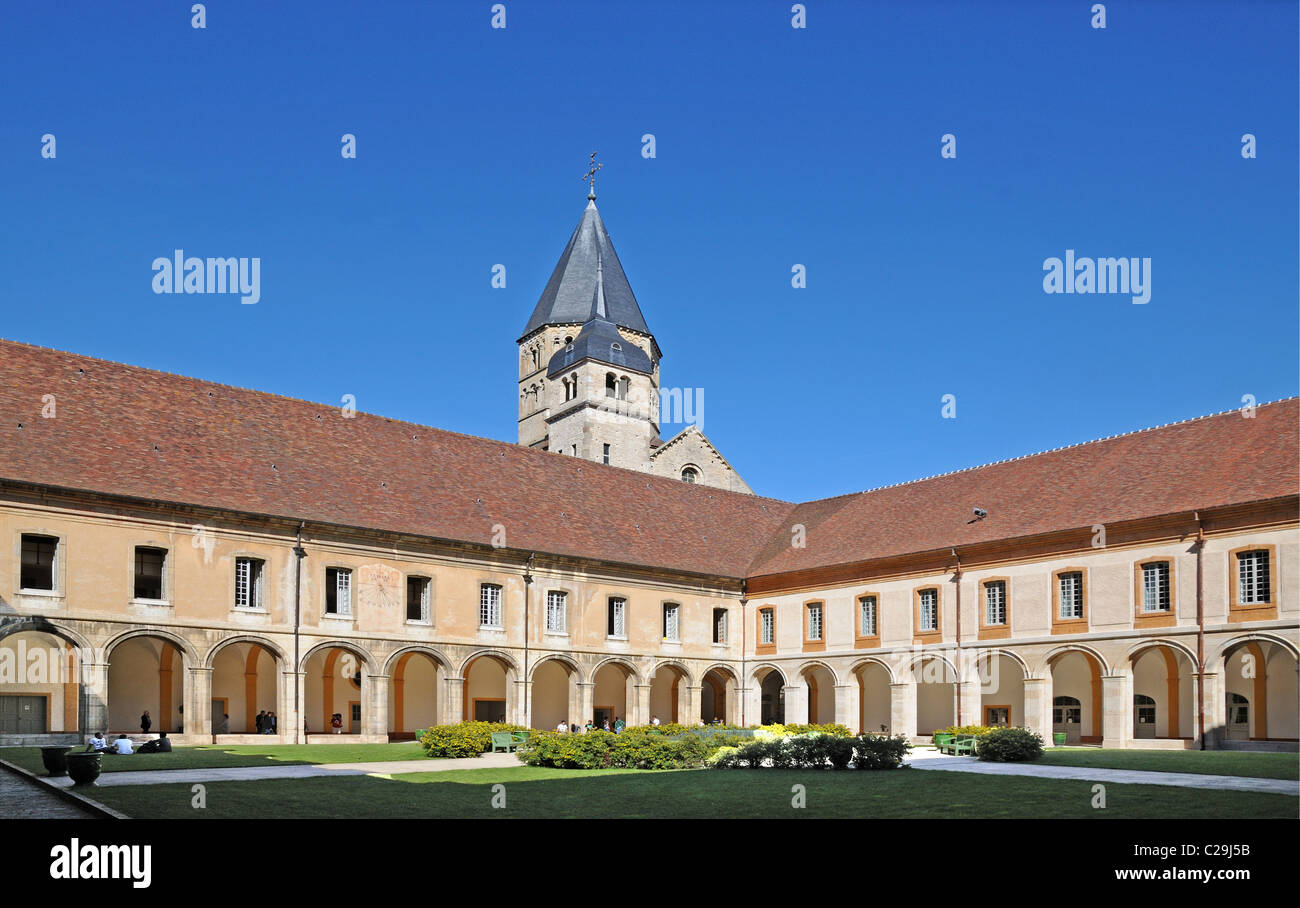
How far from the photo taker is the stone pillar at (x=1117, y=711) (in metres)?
34.7

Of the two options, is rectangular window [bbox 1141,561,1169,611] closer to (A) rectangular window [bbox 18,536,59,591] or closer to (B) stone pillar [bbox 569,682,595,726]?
(B) stone pillar [bbox 569,682,595,726]

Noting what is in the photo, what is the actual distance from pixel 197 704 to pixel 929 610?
22.1 meters

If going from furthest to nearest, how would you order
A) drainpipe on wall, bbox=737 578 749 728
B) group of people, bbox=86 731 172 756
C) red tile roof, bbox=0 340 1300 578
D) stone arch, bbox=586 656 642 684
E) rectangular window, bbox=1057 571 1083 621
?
drainpipe on wall, bbox=737 578 749 728 → stone arch, bbox=586 656 642 684 → rectangular window, bbox=1057 571 1083 621 → red tile roof, bbox=0 340 1300 578 → group of people, bbox=86 731 172 756

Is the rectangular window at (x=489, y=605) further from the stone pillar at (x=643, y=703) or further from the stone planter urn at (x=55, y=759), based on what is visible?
the stone planter urn at (x=55, y=759)

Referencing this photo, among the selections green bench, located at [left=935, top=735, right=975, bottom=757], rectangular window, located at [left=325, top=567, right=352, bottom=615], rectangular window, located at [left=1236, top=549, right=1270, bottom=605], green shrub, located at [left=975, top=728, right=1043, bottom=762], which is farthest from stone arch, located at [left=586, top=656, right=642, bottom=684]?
rectangular window, located at [left=1236, top=549, right=1270, bottom=605]

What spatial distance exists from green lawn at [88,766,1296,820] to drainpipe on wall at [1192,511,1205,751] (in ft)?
47.5

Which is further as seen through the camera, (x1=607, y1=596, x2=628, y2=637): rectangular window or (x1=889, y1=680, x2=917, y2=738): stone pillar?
(x1=607, y1=596, x2=628, y2=637): rectangular window

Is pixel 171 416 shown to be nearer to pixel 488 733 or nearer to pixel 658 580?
pixel 488 733

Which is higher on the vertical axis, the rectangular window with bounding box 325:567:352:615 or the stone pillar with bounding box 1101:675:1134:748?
the rectangular window with bounding box 325:567:352:615

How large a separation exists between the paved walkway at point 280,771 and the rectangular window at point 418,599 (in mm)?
11000


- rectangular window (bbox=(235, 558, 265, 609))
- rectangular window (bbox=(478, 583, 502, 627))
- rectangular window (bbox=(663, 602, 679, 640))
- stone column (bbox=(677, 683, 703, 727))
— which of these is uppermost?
rectangular window (bbox=(235, 558, 265, 609))

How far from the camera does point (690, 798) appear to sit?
56.9 feet

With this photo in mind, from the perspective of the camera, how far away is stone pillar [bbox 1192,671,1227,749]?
106ft

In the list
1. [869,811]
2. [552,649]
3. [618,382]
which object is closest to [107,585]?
[552,649]
